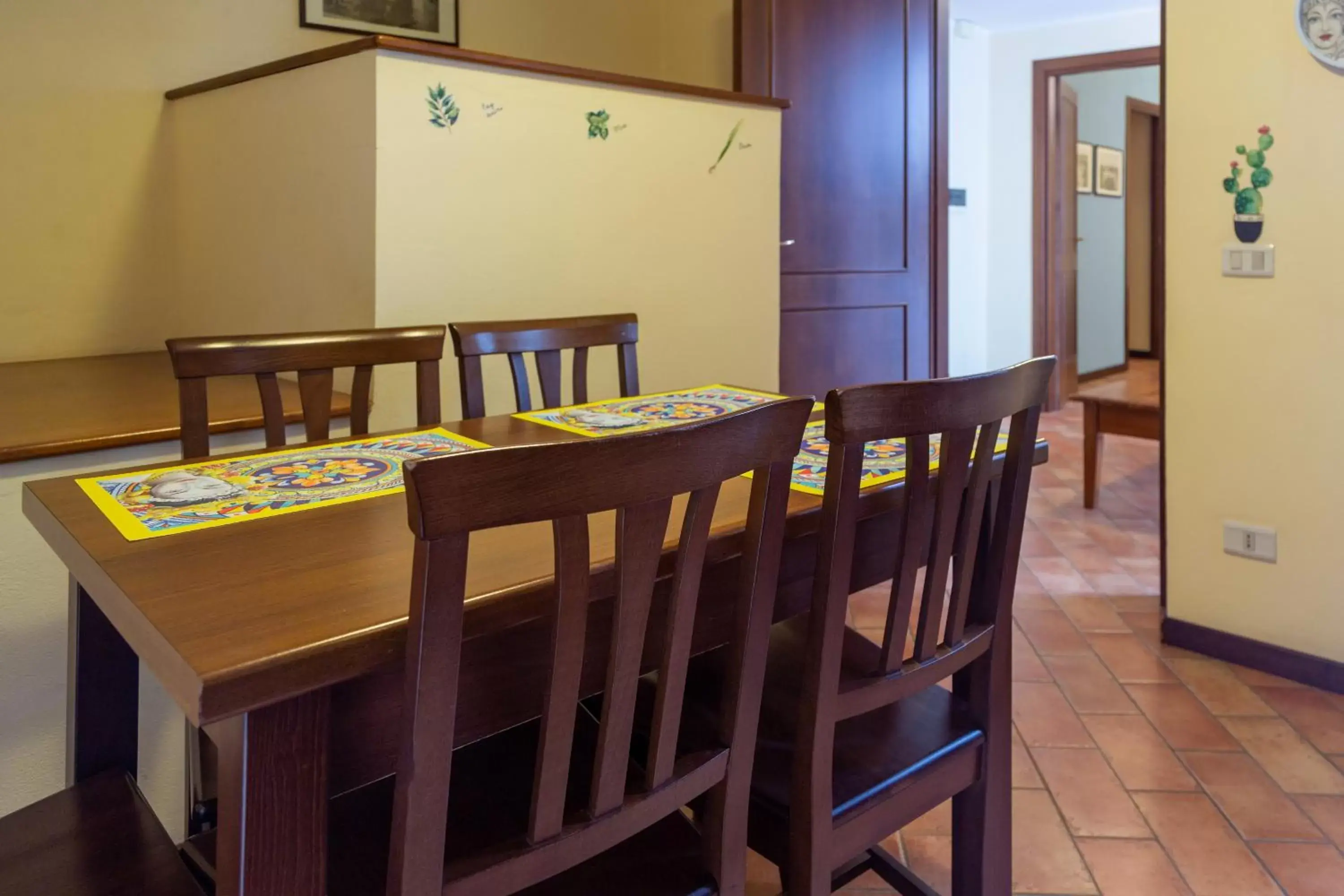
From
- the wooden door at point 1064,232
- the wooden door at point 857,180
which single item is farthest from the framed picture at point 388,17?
the wooden door at point 1064,232

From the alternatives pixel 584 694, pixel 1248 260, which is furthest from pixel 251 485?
pixel 1248 260

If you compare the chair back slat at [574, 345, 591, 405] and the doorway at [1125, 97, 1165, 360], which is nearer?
the chair back slat at [574, 345, 591, 405]

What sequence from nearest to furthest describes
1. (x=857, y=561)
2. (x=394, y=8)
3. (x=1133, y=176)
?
1. (x=857, y=561)
2. (x=394, y=8)
3. (x=1133, y=176)

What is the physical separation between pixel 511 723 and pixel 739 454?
0.36 metres

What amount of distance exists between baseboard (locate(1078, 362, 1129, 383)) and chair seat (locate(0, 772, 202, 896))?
655cm

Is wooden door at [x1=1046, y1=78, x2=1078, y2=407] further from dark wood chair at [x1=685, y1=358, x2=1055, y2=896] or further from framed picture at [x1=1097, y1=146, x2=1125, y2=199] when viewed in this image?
dark wood chair at [x1=685, y1=358, x2=1055, y2=896]

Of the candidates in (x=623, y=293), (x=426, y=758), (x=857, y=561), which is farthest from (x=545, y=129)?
(x=426, y=758)

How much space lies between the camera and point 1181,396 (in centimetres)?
267

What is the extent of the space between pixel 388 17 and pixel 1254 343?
2.82 meters

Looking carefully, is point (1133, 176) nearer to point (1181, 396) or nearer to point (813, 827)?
point (1181, 396)

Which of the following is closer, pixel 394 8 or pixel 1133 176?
pixel 394 8

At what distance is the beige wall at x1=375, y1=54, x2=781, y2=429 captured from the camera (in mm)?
2316

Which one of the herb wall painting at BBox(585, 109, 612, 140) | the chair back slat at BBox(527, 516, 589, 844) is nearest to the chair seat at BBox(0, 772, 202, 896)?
the chair back slat at BBox(527, 516, 589, 844)

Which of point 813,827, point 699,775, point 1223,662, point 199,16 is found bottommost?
point 1223,662
